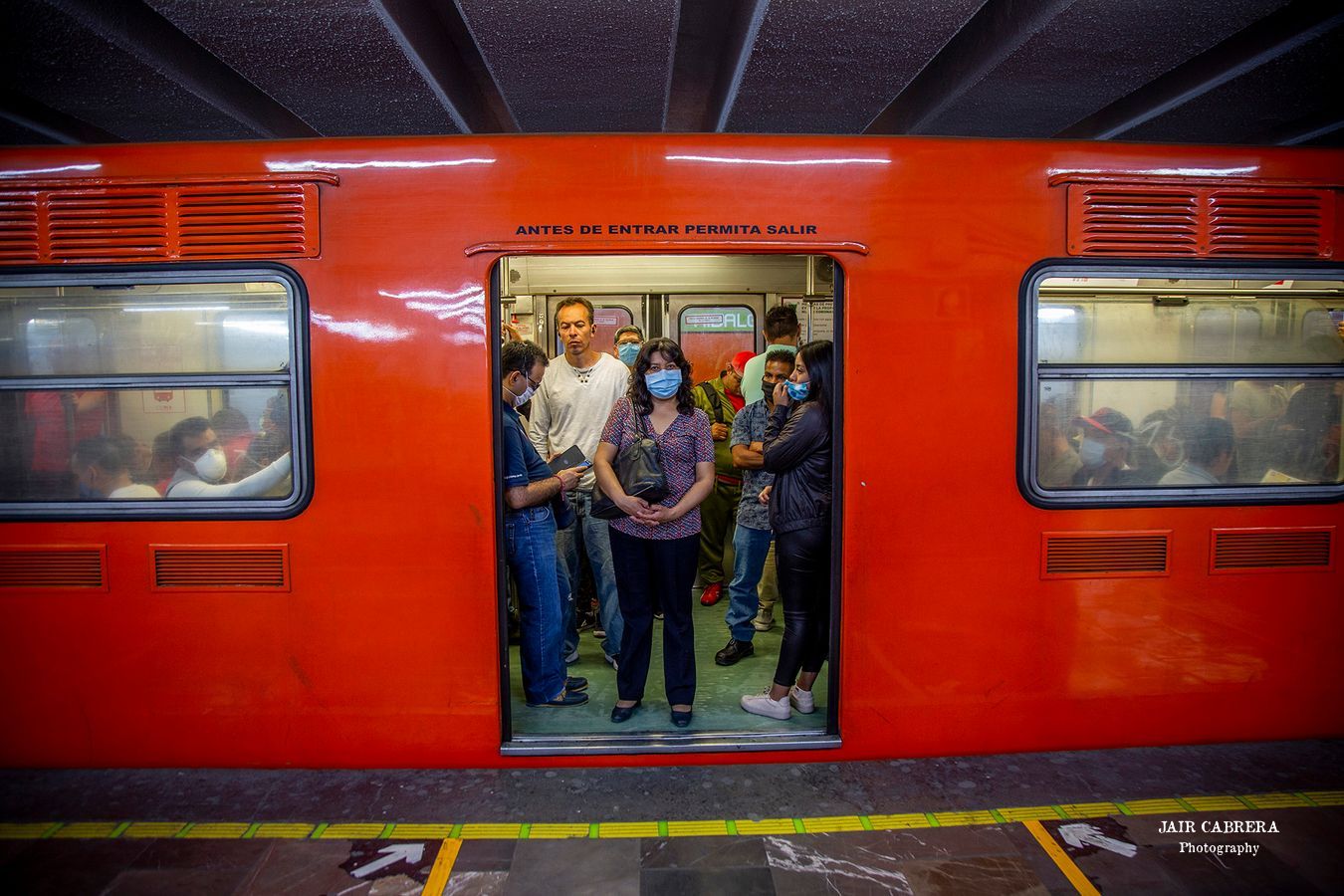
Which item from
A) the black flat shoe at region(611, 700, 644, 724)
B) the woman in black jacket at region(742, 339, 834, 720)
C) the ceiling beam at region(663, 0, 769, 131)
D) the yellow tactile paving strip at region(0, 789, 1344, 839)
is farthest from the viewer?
the ceiling beam at region(663, 0, 769, 131)

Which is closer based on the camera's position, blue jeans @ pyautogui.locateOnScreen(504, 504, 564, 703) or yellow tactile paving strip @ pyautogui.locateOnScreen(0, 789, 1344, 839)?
yellow tactile paving strip @ pyautogui.locateOnScreen(0, 789, 1344, 839)

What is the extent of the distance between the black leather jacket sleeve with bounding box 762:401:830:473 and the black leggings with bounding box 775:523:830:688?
33 centimetres

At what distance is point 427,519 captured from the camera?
288 centimetres

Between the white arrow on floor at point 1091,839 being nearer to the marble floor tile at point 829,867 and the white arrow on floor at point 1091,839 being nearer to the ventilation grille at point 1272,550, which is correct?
the marble floor tile at point 829,867

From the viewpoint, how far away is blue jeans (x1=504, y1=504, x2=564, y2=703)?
3330 millimetres

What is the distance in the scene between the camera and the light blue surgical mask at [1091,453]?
3004mm

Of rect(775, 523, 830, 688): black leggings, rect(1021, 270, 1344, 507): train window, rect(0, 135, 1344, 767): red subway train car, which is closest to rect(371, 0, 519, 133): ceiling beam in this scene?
rect(0, 135, 1344, 767): red subway train car

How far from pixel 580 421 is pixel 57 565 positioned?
2411mm

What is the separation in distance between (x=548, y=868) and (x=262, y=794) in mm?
1310

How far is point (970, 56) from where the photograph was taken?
399cm

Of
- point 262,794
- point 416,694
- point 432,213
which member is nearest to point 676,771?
point 416,694

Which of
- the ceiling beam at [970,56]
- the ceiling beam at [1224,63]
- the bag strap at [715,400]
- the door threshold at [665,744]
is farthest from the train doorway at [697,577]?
the ceiling beam at [1224,63]

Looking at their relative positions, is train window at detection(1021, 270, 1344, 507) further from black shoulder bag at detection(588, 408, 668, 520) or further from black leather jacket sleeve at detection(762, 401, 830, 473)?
black shoulder bag at detection(588, 408, 668, 520)

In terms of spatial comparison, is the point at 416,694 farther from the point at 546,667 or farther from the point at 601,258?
the point at 601,258
